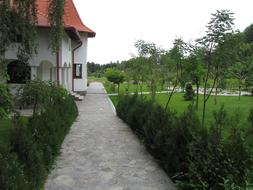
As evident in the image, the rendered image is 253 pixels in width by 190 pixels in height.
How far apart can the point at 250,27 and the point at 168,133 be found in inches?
2682

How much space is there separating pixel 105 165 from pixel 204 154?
6.96ft

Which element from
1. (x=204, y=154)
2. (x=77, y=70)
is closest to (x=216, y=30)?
(x=204, y=154)

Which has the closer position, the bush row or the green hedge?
the green hedge

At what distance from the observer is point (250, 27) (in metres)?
67.1

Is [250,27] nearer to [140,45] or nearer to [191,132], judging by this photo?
[140,45]

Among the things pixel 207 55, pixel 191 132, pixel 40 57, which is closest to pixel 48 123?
pixel 191 132

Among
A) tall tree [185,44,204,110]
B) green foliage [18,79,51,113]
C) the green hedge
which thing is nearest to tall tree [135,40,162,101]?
tall tree [185,44,204,110]

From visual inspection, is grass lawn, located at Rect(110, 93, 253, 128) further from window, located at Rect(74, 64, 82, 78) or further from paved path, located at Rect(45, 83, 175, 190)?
window, located at Rect(74, 64, 82, 78)

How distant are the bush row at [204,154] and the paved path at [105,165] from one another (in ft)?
1.20

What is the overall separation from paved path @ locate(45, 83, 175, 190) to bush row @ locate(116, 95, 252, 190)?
0.37 metres

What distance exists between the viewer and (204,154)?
4.61m

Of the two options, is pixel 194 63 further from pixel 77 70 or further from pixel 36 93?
pixel 77 70

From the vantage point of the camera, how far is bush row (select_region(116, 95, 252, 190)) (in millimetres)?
4328

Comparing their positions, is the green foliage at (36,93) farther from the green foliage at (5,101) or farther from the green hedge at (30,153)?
the green foliage at (5,101)
